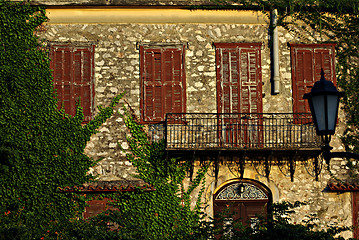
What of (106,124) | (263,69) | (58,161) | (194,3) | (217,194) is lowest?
(217,194)

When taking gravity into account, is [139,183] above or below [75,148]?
below

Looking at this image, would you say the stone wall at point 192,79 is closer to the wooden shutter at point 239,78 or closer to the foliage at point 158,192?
the wooden shutter at point 239,78

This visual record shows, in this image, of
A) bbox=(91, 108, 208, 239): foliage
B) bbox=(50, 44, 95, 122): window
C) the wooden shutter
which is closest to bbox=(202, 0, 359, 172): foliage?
the wooden shutter

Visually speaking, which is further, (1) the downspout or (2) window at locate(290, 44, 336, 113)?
(2) window at locate(290, 44, 336, 113)

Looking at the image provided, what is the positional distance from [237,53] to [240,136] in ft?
7.57

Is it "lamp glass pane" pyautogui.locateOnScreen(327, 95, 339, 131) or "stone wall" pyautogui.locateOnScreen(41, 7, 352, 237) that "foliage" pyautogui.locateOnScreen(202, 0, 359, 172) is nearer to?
"stone wall" pyautogui.locateOnScreen(41, 7, 352, 237)

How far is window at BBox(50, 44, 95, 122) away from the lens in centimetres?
1517

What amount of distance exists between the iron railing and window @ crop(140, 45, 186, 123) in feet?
1.15

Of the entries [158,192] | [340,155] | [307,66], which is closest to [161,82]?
[158,192]

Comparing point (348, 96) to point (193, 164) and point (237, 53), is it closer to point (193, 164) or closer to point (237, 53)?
point (237, 53)

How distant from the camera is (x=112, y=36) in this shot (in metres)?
15.6

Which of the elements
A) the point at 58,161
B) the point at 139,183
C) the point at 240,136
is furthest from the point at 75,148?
the point at 240,136

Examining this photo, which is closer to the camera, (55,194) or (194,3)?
(55,194)

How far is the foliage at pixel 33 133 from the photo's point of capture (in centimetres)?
1452
